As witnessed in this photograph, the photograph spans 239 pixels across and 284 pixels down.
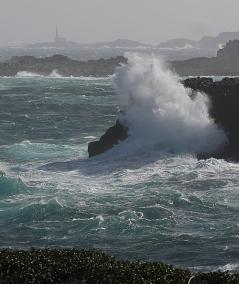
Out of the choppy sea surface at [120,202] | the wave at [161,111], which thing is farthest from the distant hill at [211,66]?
the choppy sea surface at [120,202]

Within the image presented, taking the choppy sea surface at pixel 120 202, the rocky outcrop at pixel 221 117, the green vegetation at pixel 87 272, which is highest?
the rocky outcrop at pixel 221 117

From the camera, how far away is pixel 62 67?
126 m

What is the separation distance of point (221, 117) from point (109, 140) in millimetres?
7045

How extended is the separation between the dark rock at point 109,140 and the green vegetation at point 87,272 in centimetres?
2285

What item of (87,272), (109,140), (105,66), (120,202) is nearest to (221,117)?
(109,140)

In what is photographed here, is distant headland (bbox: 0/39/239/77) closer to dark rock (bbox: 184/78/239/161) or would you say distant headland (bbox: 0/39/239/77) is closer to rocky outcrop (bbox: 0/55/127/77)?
rocky outcrop (bbox: 0/55/127/77)

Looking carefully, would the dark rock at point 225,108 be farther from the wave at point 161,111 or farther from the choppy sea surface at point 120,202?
the choppy sea surface at point 120,202

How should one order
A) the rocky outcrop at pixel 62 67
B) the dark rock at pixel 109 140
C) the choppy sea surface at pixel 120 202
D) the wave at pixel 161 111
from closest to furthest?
the choppy sea surface at pixel 120 202
the wave at pixel 161 111
the dark rock at pixel 109 140
the rocky outcrop at pixel 62 67

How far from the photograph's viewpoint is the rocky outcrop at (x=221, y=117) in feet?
124

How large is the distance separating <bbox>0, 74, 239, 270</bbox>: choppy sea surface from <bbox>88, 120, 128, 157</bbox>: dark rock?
2.33ft

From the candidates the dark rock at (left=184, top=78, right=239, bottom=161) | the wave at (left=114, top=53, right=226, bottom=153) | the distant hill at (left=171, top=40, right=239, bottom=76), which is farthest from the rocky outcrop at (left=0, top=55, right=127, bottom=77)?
the dark rock at (left=184, top=78, right=239, bottom=161)

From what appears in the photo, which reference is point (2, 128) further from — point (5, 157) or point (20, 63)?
point (20, 63)

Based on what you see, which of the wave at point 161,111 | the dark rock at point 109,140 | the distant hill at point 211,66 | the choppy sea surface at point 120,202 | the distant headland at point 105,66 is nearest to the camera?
the choppy sea surface at point 120,202

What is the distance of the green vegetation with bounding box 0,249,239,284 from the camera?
57.1ft
